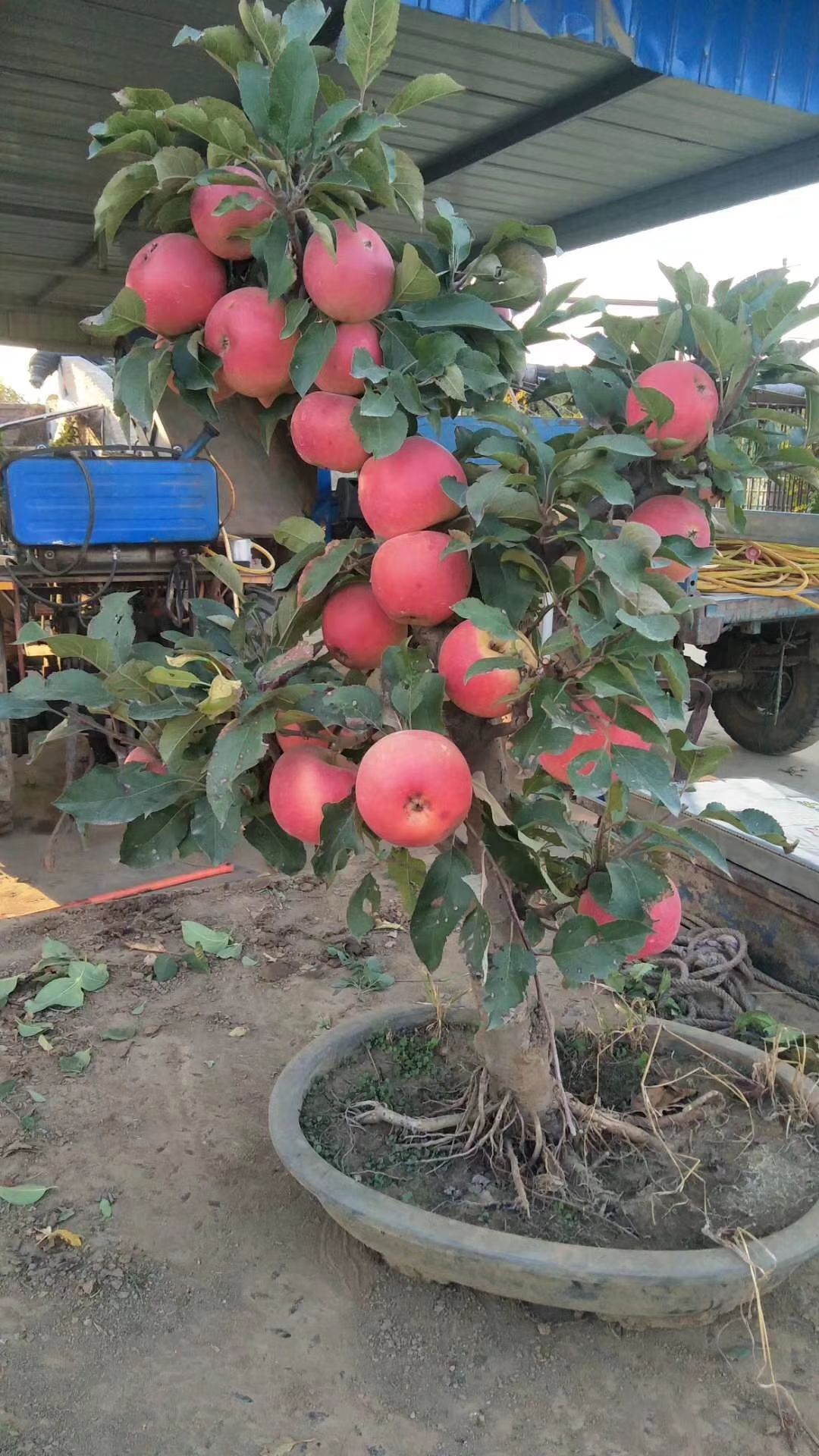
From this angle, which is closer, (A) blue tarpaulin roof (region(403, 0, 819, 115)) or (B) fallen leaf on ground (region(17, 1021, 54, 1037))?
(B) fallen leaf on ground (region(17, 1021, 54, 1037))

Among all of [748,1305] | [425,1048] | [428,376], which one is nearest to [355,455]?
[428,376]

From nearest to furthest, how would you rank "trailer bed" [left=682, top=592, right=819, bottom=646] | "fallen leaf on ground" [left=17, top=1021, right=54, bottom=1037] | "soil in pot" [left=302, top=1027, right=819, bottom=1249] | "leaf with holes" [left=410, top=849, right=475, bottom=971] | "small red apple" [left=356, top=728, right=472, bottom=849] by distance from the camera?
1. "small red apple" [left=356, top=728, right=472, bottom=849]
2. "leaf with holes" [left=410, top=849, right=475, bottom=971]
3. "soil in pot" [left=302, top=1027, right=819, bottom=1249]
4. "fallen leaf on ground" [left=17, top=1021, right=54, bottom=1037]
5. "trailer bed" [left=682, top=592, right=819, bottom=646]

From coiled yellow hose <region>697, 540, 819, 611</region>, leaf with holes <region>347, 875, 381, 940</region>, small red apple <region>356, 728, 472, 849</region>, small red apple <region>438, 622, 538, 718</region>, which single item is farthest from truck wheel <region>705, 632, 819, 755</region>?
small red apple <region>356, 728, 472, 849</region>

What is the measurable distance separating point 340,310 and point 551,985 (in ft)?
7.85

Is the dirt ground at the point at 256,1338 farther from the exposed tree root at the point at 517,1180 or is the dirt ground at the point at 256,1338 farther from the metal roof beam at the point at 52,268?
the metal roof beam at the point at 52,268

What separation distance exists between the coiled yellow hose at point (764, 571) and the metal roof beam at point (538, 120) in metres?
2.07

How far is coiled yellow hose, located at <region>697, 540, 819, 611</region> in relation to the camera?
16.8 feet

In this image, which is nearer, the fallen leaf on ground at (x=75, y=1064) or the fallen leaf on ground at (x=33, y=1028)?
the fallen leaf on ground at (x=75, y=1064)

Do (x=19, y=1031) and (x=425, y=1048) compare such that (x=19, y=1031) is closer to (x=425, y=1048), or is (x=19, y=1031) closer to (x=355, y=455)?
(x=425, y=1048)

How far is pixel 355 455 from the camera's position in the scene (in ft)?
4.44

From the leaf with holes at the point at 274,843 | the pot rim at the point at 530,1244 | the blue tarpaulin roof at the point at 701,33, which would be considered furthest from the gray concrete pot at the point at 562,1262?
the blue tarpaulin roof at the point at 701,33

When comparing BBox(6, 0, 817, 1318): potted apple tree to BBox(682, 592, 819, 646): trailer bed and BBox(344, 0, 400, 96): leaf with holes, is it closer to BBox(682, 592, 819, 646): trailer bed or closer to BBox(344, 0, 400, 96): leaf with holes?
BBox(344, 0, 400, 96): leaf with holes

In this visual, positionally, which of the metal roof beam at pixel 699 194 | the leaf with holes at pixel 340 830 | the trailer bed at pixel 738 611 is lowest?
the trailer bed at pixel 738 611

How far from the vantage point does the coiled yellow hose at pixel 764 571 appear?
513 cm
